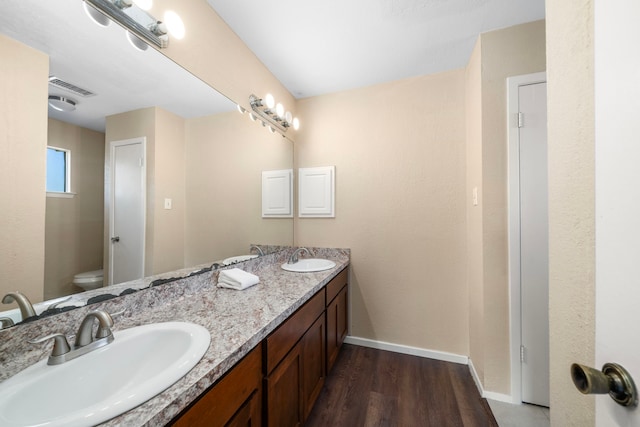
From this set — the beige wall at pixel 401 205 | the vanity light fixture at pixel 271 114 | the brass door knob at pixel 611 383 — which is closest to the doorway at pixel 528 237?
the beige wall at pixel 401 205

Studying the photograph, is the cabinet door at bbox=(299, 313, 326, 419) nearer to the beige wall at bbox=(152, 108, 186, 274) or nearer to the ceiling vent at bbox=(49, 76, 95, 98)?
the beige wall at bbox=(152, 108, 186, 274)

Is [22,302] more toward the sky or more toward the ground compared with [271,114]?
more toward the ground

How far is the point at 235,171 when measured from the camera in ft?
5.79

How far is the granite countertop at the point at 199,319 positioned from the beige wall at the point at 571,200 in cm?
84

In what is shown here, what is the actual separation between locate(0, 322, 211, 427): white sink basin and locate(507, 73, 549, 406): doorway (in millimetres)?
1765

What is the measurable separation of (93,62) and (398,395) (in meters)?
2.37

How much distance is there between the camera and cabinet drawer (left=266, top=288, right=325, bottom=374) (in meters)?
0.93

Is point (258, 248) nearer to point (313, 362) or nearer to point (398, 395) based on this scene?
point (313, 362)

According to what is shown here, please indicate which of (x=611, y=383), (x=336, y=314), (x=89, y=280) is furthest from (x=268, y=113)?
(x=611, y=383)

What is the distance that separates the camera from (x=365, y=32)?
1592mm

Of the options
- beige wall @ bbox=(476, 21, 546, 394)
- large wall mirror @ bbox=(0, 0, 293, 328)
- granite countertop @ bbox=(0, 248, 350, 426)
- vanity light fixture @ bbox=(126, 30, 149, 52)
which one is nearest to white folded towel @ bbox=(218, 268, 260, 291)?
granite countertop @ bbox=(0, 248, 350, 426)

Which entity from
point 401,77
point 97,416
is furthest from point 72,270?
point 401,77

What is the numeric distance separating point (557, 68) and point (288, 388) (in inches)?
56.4

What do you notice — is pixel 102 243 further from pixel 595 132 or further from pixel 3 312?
pixel 595 132
